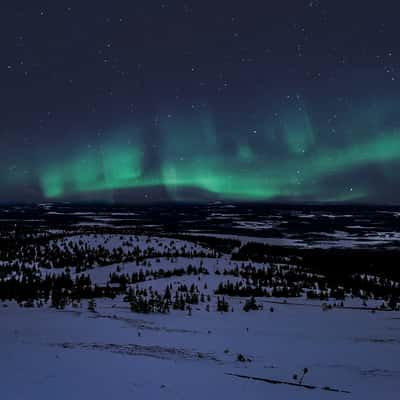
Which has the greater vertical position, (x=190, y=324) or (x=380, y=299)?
(x=190, y=324)

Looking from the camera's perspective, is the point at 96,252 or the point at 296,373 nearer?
the point at 296,373

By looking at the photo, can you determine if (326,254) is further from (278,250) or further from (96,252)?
(96,252)

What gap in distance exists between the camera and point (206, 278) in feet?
65.6

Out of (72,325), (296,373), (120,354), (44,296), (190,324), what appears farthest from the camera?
(44,296)

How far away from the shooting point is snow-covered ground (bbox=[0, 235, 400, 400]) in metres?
6.02

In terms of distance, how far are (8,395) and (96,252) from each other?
23.0m

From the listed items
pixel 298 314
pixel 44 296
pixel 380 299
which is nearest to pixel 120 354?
pixel 298 314

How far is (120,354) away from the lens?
7777 millimetres

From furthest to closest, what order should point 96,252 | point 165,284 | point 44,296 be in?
1. point 96,252
2. point 165,284
3. point 44,296

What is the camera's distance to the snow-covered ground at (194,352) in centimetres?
602

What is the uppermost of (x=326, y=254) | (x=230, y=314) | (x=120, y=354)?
(x=120, y=354)

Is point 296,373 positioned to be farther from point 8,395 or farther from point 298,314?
point 298,314

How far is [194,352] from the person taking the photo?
8172mm

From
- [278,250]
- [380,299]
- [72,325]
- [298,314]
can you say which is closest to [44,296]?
[72,325]
